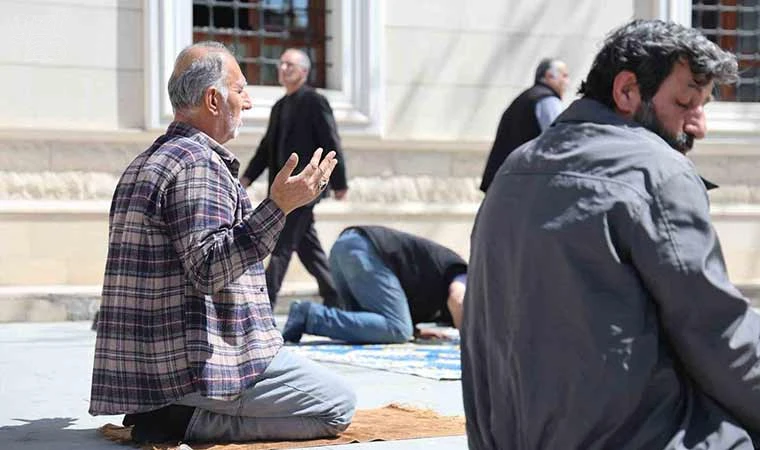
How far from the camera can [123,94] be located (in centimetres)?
1100

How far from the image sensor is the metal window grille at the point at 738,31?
44.1 feet

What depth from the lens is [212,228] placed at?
4.55 m

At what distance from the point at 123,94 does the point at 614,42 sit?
8.50 metres

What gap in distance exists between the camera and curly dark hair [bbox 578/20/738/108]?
2.82 meters

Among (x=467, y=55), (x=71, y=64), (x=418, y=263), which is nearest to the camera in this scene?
(x=418, y=263)

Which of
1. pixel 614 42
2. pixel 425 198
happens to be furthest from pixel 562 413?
pixel 425 198

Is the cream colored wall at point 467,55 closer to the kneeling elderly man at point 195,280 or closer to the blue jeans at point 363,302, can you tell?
the blue jeans at point 363,302

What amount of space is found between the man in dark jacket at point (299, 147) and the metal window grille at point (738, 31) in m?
4.84

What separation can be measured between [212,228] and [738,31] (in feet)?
32.6

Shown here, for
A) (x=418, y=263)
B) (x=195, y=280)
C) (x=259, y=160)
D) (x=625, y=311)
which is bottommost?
(x=418, y=263)

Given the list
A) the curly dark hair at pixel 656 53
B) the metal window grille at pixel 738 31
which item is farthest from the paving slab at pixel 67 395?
the metal window grille at pixel 738 31

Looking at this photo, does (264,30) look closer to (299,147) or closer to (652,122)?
(299,147)

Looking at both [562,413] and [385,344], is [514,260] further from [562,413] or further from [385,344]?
[385,344]

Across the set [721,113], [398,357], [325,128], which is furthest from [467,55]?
[398,357]
